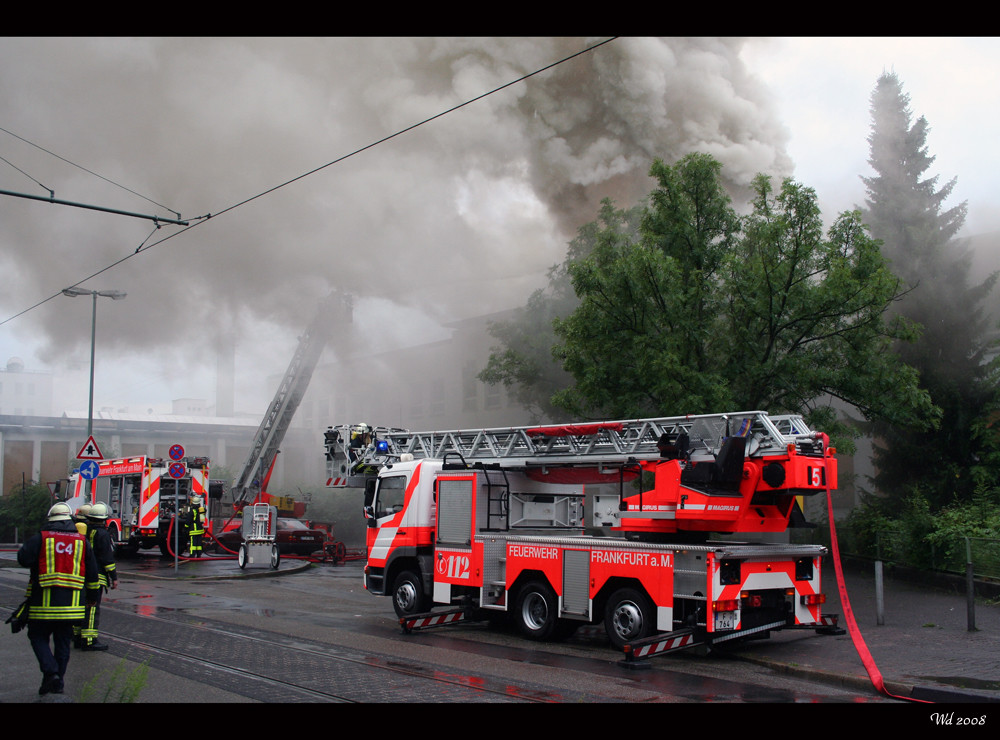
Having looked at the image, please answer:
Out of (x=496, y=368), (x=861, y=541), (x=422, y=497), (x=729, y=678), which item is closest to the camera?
(x=729, y=678)

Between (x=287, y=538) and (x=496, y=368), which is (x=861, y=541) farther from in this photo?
(x=287, y=538)

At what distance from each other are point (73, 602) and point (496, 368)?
47.4 ft

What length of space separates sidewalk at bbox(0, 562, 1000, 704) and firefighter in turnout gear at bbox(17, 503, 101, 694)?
26cm

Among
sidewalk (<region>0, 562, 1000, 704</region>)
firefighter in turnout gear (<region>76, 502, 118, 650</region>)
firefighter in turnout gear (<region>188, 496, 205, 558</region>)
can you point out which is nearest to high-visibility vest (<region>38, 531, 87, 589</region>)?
sidewalk (<region>0, 562, 1000, 704</region>)

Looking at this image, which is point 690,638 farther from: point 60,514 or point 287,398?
point 287,398

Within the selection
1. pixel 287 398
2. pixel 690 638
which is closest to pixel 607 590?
pixel 690 638

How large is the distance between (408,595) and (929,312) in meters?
13.6

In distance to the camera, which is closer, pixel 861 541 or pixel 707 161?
pixel 707 161

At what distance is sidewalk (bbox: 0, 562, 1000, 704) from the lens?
6.87m

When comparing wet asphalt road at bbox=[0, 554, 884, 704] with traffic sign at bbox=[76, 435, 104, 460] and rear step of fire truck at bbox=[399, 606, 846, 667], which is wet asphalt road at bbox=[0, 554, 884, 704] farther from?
traffic sign at bbox=[76, 435, 104, 460]
